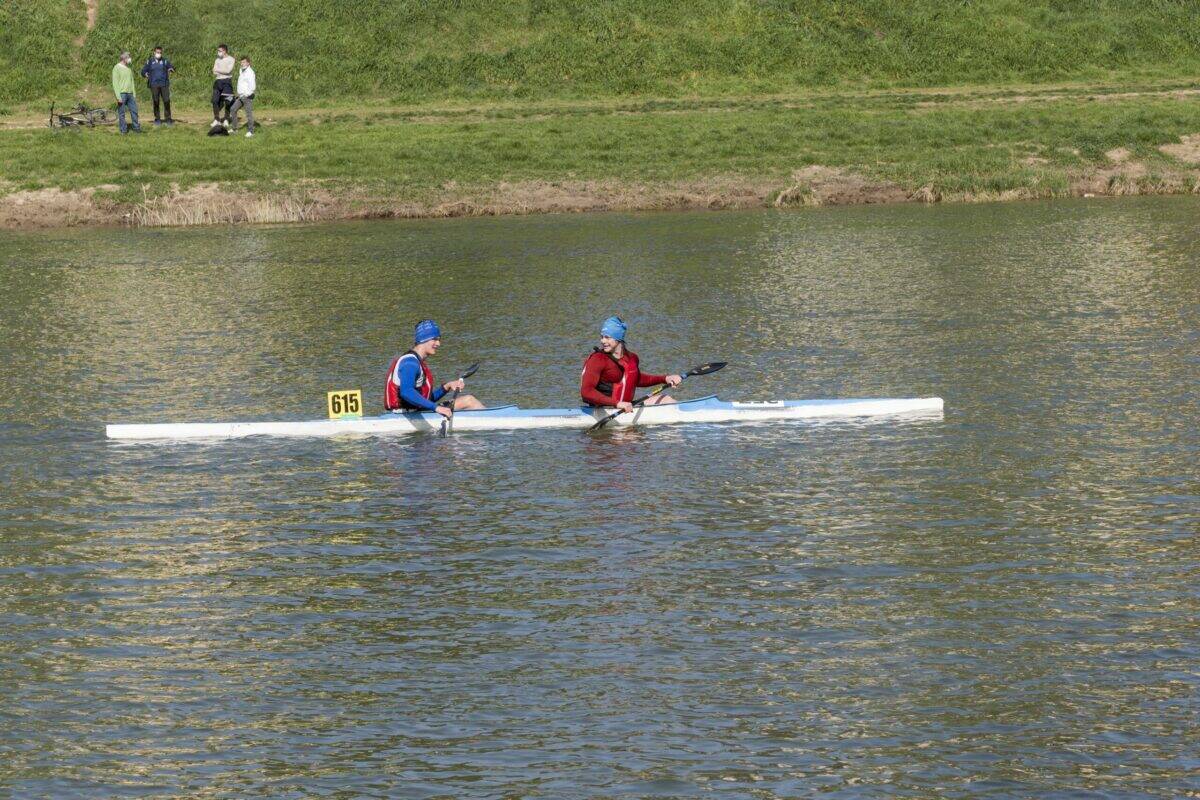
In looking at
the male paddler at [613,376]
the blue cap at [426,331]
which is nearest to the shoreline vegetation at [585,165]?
the blue cap at [426,331]

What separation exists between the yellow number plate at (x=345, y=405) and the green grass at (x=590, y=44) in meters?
40.6

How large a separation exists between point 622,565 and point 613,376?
6724 mm

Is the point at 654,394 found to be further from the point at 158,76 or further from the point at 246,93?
the point at 158,76

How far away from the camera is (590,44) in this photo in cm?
6762

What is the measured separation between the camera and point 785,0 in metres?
72.6

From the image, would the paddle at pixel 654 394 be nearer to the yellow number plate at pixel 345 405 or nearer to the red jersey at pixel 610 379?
the red jersey at pixel 610 379

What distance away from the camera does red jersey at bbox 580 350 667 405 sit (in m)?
23.0

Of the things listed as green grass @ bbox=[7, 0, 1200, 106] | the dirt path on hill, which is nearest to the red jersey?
green grass @ bbox=[7, 0, 1200, 106]

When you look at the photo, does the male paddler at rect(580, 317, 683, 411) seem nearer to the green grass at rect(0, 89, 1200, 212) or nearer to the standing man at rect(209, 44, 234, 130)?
the green grass at rect(0, 89, 1200, 212)

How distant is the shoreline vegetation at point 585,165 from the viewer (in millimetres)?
47438

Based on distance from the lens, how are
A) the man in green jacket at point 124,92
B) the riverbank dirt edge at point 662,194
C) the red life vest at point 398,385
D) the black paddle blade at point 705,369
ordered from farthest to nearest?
the man in green jacket at point 124,92, the riverbank dirt edge at point 662,194, the black paddle blade at point 705,369, the red life vest at point 398,385

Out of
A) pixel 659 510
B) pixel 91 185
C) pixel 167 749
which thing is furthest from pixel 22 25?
pixel 167 749

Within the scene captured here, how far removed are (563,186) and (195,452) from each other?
91.2ft

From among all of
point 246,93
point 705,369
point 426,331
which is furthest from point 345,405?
point 246,93
